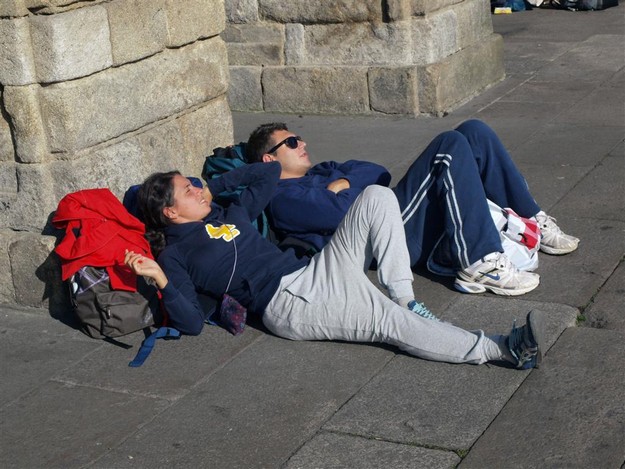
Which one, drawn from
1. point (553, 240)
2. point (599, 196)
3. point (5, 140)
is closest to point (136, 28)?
point (5, 140)

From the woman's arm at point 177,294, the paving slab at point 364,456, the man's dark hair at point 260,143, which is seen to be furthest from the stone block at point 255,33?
the paving slab at point 364,456

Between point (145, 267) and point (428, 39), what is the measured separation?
167 inches

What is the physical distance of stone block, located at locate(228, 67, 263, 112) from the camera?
27.4 feet

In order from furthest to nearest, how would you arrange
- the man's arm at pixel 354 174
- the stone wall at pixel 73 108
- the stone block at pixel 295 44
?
the stone block at pixel 295 44, the man's arm at pixel 354 174, the stone wall at pixel 73 108

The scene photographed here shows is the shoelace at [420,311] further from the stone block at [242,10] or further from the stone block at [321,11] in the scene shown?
the stone block at [242,10]

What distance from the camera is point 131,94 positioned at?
5.01 metres

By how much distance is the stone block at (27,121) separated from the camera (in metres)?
4.61

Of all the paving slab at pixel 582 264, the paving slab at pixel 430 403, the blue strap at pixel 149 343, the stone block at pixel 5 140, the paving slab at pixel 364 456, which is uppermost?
the stone block at pixel 5 140

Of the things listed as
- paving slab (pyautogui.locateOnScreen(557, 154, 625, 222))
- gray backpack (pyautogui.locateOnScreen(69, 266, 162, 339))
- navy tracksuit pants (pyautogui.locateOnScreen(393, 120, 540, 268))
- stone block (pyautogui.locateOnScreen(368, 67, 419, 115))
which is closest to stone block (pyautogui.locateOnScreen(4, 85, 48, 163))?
gray backpack (pyautogui.locateOnScreen(69, 266, 162, 339))

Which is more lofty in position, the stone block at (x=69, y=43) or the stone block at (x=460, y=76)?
the stone block at (x=69, y=43)

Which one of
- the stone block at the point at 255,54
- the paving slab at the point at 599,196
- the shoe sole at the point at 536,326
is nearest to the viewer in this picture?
the shoe sole at the point at 536,326

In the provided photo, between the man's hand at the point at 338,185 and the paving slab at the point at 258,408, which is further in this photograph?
the man's hand at the point at 338,185

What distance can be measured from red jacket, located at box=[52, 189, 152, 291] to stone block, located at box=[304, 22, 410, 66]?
3.75m

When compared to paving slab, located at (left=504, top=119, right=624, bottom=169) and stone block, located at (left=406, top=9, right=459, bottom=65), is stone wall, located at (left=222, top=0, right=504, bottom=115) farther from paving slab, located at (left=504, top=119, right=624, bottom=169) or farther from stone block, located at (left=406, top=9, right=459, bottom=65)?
paving slab, located at (left=504, top=119, right=624, bottom=169)
